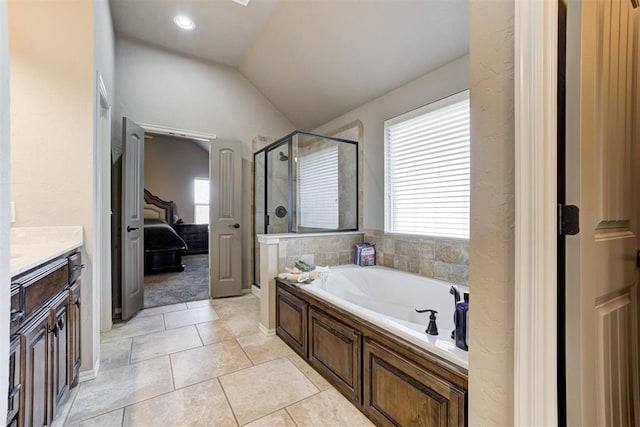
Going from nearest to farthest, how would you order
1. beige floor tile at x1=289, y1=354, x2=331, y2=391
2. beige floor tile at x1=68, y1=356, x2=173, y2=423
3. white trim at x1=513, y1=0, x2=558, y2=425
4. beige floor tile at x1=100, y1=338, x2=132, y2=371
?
white trim at x1=513, y1=0, x2=558, y2=425
beige floor tile at x1=68, y1=356, x2=173, y2=423
beige floor tile at x1=289, y1=354, x2=331, y2=391
beige floor tile at x1=100, y1=338, x2=132, y2=371

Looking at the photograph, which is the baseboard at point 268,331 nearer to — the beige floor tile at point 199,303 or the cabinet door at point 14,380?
the beige floor tile at point 199,303

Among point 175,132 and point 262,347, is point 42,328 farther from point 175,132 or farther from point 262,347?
point 175,132

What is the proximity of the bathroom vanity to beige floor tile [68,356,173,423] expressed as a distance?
0.16 metres

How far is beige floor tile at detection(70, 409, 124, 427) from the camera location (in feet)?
4.84

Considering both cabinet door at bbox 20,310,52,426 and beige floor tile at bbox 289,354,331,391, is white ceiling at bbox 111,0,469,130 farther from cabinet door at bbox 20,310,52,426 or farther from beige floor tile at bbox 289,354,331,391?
cabinet door at bbox 20,310,52,426

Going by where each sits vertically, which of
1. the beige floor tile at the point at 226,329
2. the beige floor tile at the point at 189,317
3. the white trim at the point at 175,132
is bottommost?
the beige floor tile at the point at 226,329

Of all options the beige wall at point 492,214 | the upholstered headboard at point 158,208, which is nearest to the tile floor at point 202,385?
the beige wall at point 492,214

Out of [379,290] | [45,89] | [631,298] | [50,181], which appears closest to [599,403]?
[631,298]

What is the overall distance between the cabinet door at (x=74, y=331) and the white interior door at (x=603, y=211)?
7.30 ft

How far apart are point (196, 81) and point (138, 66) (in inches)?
24.7

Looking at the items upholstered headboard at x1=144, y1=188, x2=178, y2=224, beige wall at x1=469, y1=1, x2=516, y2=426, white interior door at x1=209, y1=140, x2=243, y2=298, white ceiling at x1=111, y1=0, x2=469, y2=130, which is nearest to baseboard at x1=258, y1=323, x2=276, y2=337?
white interior door at x1=209, y1=140, x2=243, y2=298

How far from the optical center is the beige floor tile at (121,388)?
160 centimetres

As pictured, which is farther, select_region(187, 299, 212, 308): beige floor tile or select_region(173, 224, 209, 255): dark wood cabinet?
select_region(173, 224, 209, 255): dark wood cabinet

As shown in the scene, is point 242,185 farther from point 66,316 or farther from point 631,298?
point 631,298
